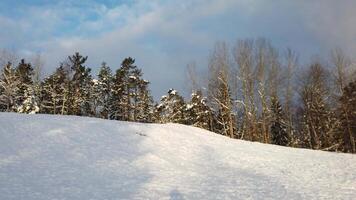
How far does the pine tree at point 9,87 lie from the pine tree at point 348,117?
3901 centimetres

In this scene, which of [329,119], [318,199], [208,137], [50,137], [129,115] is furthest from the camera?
[129,115]

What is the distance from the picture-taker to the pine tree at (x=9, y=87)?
49.5 m

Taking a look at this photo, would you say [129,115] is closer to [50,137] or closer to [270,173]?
[50,137]

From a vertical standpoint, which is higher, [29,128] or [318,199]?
[29,128]

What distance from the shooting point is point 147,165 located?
21.0 metres

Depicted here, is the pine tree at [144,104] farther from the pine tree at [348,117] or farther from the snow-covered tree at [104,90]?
the pine tree at [348,117]

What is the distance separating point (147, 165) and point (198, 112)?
3403 cm

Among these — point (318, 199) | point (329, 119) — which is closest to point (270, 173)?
point (318, 199)

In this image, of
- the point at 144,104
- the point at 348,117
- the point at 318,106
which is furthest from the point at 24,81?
the point at 348,117

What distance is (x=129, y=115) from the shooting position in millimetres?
60250

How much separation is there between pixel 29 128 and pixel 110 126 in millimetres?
6220

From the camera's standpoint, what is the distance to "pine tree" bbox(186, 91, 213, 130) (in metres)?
54.4

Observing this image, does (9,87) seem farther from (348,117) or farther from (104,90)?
(348,117)

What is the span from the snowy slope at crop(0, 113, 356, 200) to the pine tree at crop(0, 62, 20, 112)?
2270 centimetres
